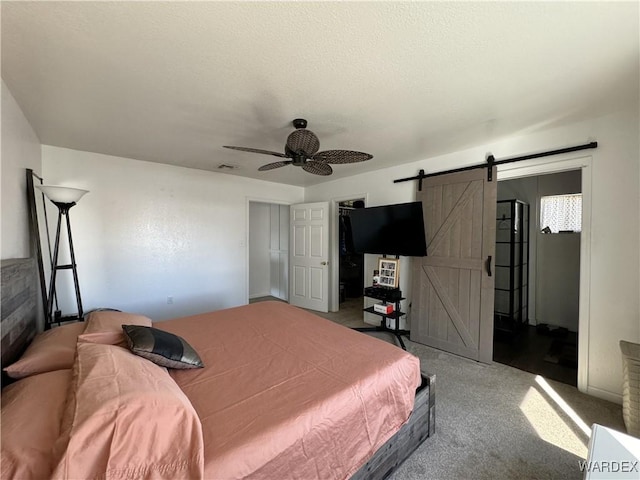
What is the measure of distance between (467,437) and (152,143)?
399 cm

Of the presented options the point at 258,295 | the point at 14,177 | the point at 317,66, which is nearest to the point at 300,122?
the point at 317,66

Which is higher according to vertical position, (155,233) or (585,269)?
(155,233)

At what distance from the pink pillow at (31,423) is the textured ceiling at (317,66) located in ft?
5.48

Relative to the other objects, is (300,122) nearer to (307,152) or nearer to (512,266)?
(307,152)

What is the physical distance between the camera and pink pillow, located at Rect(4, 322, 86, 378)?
1.27 m

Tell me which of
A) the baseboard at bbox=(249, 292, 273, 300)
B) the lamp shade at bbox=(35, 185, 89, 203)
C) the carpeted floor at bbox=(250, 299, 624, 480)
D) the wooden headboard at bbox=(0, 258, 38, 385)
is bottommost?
the baseboard at bbox=(249, 292, 273, 300)

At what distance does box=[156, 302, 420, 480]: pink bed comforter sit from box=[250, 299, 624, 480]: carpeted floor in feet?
1.57

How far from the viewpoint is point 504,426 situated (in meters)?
1.95

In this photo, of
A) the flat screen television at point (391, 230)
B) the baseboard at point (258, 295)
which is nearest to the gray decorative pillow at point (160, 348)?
the flat screen television at point (391, 230)

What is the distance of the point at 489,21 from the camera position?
1315mm

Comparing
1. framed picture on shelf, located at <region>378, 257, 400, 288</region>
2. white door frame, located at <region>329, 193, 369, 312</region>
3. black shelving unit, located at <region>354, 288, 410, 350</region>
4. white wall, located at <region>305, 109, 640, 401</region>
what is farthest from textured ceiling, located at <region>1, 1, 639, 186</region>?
white door frame, located at <region>329, 193, 369, 312</region>

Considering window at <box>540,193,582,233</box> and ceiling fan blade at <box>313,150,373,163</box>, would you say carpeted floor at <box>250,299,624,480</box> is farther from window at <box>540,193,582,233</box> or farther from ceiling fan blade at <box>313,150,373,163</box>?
window at <box>540,193,582,233</box>

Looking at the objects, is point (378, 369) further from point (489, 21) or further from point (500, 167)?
point (500, 167)

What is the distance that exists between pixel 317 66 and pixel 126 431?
1951 millimetres
